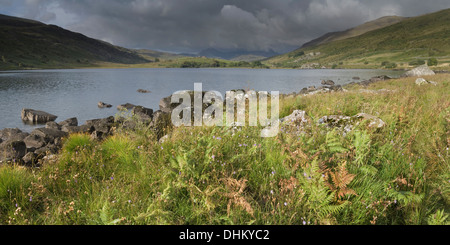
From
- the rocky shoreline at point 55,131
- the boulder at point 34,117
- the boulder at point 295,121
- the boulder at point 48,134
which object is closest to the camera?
the boulder at point 295,121

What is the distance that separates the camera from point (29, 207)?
11.4 ft

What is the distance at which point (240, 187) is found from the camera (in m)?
3.32

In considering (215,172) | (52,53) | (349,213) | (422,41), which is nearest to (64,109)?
(215,172)

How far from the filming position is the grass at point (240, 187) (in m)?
2.89

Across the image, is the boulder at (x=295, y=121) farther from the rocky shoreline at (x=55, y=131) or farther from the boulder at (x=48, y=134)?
the boulder at (x=48, y=134)

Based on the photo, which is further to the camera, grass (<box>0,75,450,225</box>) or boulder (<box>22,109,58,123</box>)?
boulder (<box>22,109,58,123</box>)

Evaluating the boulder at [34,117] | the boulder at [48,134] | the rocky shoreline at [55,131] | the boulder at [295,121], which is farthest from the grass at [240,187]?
the boulder at [34,117]

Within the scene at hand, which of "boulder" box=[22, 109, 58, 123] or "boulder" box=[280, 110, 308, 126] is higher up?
"boulder" box=[280, 110, 308, 126]

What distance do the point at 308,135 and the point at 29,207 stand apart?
17.3ft

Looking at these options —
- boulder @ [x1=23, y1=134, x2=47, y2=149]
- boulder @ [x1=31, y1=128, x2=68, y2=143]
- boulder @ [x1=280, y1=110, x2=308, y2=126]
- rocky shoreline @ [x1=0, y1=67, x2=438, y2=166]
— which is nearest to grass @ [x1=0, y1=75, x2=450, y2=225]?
boulder @ [x1=280, y1=110, x2=308, y2=126]

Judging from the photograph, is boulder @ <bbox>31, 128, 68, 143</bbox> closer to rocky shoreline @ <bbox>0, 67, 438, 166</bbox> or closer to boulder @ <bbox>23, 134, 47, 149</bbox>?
rocky shoreline @ <bbox>0, 67, 438, 166</bbox>

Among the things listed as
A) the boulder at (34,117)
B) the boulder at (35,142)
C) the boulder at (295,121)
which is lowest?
the boulder at (35,142)

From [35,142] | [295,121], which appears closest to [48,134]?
[35,142]

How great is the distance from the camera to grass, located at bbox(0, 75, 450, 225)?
289cm
